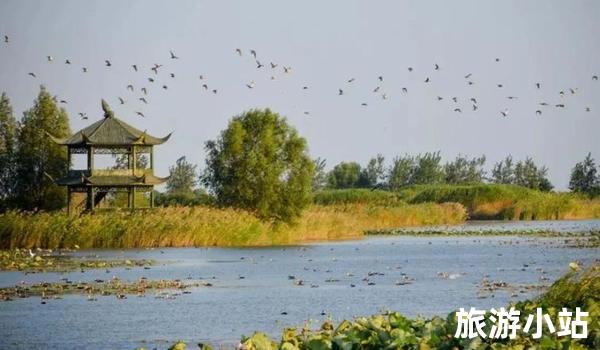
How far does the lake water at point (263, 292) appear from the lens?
25875 mm

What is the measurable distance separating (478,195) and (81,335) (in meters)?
72.3

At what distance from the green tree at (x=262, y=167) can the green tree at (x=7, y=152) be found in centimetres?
1231

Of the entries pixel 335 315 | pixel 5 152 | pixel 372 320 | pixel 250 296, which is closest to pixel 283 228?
pixel 5 152

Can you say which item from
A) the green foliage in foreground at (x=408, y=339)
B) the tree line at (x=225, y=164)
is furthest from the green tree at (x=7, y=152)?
the green foliage in foreground at (x=408, y=339)

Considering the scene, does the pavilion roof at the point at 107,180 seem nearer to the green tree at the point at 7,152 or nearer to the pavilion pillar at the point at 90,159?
the pavilion pillar at the point at 90,159

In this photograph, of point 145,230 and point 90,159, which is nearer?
point 145,230

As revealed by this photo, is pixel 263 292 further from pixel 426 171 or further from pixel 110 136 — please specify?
pixel 426 171

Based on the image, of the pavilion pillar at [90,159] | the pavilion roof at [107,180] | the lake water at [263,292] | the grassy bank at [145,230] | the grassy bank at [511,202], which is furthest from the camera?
the grassy bank at [511,202]

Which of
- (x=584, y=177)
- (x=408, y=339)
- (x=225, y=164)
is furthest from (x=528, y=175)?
(x=408, y=339)

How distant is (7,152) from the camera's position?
77.4 meters

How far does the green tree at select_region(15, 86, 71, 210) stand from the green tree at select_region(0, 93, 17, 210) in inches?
22.3

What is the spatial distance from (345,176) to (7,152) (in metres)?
67.3

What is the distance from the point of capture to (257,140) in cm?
7019

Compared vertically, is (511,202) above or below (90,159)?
below
